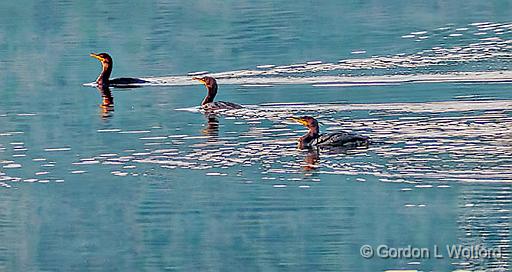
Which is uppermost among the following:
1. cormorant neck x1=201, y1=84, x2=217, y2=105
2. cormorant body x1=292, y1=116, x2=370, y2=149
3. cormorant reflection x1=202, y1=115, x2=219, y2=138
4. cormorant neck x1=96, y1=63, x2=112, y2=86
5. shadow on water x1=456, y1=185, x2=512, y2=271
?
shadow on water x1=456, y1=185, x2=512, y2=271

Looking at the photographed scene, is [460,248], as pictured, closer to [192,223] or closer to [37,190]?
[192,223]

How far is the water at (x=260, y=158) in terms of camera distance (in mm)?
13859

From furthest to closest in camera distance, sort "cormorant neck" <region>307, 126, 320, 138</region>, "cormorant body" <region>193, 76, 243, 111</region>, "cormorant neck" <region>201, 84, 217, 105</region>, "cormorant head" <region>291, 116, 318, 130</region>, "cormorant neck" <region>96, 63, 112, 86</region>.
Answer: "cormorant neck" <region>96, 63, 112, 86</region> → "cormorant neck" <region>201, 84, 217, 105</region> → "cormorant body" <region>193, 76, 243, 111</region> → "cormorant head" <region>291, 116, 318, 130</region> → "cormorant neck" <region>307, 126, 320, 138</region>

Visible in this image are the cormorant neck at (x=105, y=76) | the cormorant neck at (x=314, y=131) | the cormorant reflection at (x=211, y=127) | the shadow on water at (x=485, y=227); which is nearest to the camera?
the shadow on water at (x=485, y=227)

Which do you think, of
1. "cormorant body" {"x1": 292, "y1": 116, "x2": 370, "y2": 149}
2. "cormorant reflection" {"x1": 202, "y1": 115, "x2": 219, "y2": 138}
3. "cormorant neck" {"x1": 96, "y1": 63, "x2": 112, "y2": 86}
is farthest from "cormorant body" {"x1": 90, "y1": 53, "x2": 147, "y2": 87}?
"cormorant body" {"x1": 292, "y1": 116, "x2": 370, "y2": 149}

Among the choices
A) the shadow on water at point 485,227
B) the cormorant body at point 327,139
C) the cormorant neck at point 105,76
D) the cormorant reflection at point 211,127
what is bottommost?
the cormorant neck at point 105,76

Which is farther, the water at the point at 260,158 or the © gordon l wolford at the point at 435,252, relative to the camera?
the water at the point at 260,158

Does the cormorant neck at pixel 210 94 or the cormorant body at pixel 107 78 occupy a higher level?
the cormorant neck at pixel 210 94

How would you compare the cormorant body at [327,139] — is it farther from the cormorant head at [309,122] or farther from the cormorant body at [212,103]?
the cormorant body at [212,103]

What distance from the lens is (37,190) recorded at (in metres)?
16.5

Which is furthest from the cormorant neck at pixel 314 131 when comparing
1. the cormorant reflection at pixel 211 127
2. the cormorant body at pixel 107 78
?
the cormorant body at pixel 107 78

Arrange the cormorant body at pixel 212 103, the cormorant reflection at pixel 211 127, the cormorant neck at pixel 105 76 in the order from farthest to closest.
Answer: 1. the cormorant neck at pixel 105 76
2. the cormorant body at pixel 212 103
3. the cormorant reflection at pixel 211 127

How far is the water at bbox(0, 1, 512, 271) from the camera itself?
13.9m

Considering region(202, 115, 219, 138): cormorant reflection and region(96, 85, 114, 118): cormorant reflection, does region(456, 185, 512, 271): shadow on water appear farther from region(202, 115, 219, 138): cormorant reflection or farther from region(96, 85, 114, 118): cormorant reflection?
region(96, 85, 114, 118): cormorant reflection
